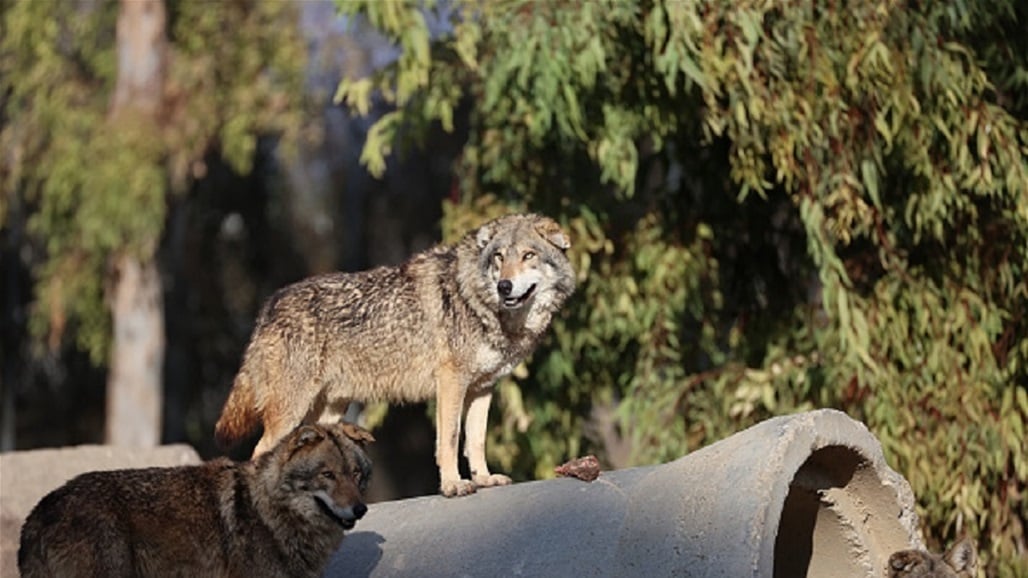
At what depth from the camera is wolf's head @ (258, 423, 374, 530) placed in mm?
7684

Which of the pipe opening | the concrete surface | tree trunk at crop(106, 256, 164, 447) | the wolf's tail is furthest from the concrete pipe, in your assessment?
tree trunk at crop(106, 256, 164, 447)

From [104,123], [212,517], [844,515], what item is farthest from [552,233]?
[104,123]

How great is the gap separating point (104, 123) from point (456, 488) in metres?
14.3

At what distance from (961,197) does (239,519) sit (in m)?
6.28

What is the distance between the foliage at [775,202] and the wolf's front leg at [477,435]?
3.11 m

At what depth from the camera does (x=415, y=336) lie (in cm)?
987

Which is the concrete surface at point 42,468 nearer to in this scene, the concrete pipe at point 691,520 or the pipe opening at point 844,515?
the concrete pipe at point 691,520

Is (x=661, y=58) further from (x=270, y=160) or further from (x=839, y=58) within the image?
(x=270, y=160)

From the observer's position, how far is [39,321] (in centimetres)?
2314

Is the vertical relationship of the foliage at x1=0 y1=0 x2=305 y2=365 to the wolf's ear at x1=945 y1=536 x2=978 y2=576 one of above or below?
above

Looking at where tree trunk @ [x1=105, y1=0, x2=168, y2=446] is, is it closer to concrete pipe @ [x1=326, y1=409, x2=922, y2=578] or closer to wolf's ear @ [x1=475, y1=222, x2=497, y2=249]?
wolf's ear @ [x1=475, y1=222, x2=497, y2=249]

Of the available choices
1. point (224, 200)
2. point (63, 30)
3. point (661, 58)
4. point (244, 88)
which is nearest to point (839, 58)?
point (661, 58)

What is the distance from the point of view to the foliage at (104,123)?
854 inches

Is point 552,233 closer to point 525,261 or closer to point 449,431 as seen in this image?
point 525,261
